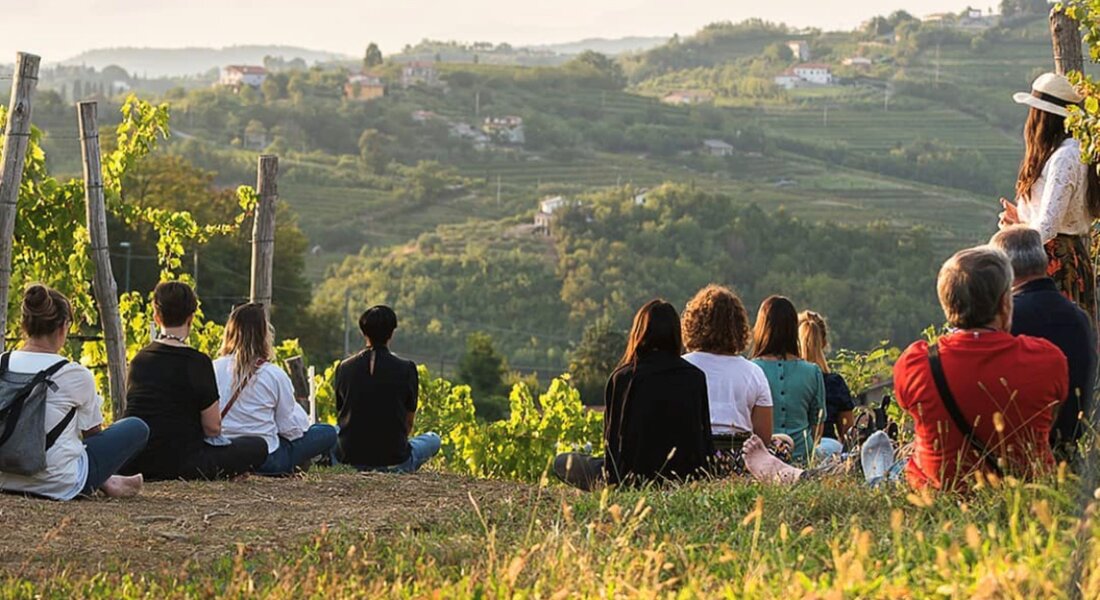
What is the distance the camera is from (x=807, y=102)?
157 m

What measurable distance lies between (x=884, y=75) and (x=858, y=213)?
219 ft

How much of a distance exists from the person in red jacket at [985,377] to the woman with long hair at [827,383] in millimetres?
2446

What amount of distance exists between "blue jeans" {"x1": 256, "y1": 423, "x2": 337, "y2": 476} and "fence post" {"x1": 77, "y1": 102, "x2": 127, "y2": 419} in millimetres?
1991

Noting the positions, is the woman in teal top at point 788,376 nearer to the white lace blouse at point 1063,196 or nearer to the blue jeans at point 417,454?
the white lace blouse at point 1063,196

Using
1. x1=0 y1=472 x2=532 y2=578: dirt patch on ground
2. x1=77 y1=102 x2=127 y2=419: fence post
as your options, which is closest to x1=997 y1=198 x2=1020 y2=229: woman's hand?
x1=0 y1=472 x2=532 y2=578: dirt patch on ground

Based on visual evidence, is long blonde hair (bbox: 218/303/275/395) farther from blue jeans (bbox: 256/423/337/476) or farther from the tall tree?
the tall tree

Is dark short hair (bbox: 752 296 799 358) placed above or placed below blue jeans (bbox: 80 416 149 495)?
above

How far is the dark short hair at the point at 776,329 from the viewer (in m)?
6.89

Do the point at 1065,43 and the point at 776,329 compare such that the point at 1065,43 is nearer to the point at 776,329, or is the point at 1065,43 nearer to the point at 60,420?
the point at 776,329

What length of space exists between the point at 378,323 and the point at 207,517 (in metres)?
2.46

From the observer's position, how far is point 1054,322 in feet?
17.0

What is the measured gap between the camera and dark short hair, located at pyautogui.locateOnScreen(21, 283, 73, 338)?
6090 mm

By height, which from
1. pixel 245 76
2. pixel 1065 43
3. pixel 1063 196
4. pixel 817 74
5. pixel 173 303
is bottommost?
pixel 817 74

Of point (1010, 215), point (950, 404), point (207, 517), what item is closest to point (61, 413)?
point (207, 517)
